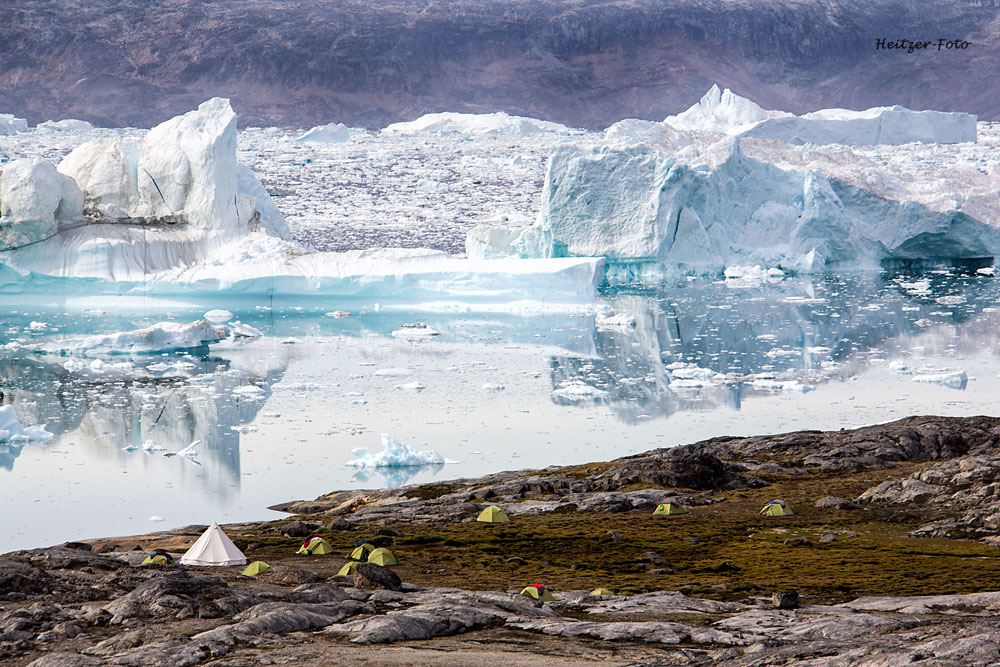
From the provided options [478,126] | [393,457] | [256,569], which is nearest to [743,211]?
[393,457]

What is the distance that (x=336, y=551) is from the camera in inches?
396

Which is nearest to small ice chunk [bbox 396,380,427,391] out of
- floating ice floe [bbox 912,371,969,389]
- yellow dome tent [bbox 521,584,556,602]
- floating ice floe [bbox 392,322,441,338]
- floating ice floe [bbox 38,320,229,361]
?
floating ice floe [bbox 392,322,441,338]

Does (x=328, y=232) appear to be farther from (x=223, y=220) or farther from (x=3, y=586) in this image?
(x=3, y=586)

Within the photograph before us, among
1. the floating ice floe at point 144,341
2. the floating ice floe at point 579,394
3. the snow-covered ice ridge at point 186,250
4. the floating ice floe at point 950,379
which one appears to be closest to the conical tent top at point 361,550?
the floating ice floe at point 579,394

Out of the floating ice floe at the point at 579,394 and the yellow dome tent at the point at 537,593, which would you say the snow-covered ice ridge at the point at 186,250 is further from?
the yellow dome tent at the point at 537,593

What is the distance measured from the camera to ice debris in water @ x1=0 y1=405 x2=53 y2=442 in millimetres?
14219

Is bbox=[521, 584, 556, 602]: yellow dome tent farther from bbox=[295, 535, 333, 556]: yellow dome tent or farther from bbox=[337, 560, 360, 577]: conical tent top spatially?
bbox=[295, 535, 333, 556]: yellow dome tent

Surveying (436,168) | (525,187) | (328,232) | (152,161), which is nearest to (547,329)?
(152,161)

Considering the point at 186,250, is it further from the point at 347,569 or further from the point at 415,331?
the point at 347,569

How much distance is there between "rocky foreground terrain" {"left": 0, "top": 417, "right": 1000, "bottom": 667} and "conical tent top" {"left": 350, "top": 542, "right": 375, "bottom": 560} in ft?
0.59

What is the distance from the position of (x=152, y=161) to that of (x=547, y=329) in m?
11.2

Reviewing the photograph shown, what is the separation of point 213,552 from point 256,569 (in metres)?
0.58

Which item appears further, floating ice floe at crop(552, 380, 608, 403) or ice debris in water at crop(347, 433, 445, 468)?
floating ice floe at crop(552, 380, 608, 403)

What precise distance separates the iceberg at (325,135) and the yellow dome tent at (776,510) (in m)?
44.5
